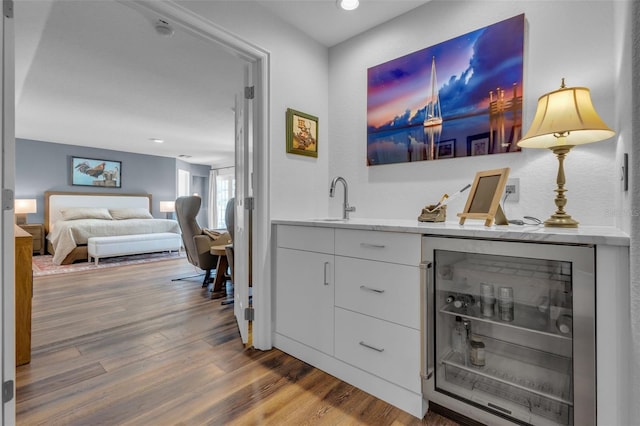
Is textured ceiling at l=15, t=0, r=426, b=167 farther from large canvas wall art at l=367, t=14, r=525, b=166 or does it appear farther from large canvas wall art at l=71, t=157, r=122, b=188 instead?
large canvas wall art at l=71, t=157, r=122, b=188

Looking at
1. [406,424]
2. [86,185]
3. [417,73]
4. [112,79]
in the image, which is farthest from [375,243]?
[86,185]

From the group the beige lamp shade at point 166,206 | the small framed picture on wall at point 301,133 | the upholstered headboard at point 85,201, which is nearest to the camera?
the small framed picture on wall at point 301,133

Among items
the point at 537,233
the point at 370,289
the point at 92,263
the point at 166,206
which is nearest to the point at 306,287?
the point at 370,289

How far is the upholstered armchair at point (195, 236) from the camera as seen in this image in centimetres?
364

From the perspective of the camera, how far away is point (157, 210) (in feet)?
25.7

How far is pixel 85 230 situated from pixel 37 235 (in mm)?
1595

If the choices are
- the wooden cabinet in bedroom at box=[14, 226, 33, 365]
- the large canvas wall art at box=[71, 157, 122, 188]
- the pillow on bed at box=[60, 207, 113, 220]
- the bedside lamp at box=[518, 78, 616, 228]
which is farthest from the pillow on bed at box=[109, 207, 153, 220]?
the bedside lamp at box=[518, 78, 616, 228]

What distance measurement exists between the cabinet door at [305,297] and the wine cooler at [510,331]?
24.2 inches

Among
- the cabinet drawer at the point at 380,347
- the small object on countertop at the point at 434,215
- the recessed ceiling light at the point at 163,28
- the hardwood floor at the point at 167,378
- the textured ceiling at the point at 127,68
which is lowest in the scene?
the hardwood floor at the point at 167,378

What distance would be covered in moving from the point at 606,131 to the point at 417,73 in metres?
1.16

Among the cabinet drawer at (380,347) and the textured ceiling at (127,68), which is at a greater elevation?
the textured ceiling at (127,68)

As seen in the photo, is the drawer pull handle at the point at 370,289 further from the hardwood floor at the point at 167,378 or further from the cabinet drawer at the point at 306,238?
the hardwood floor at the point at 167,378

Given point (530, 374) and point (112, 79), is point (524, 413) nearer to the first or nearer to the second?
point (530, 374)

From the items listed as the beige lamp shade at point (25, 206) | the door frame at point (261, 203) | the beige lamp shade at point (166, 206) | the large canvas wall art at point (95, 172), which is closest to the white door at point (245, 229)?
the door frame at point (261, 203)
